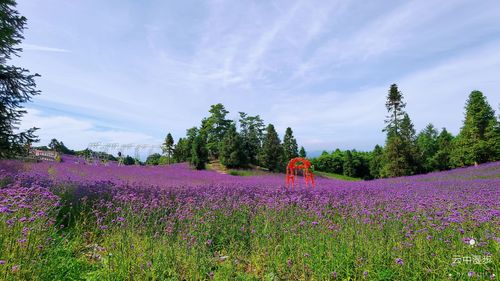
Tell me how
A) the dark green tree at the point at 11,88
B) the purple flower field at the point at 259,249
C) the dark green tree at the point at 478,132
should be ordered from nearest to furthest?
A: the purple flower field at the point at 259,249
the dark green tree at the point at 11,88
the dark green tree at the point at 478,132

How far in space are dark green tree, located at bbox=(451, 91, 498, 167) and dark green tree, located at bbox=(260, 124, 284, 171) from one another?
17086 millimetres

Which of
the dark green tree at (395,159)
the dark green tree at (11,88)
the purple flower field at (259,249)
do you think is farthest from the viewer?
the dark green tree at (395,159)

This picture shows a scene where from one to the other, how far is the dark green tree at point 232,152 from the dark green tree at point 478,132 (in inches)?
800

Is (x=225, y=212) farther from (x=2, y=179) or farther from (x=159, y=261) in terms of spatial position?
(x=2, y=179)

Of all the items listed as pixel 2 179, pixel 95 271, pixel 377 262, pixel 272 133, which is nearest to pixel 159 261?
pixel 95 271

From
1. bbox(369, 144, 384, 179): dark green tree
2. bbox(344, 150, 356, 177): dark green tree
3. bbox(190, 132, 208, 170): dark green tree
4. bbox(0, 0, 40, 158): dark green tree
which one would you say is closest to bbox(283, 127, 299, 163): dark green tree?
bbox(344, 150, 356, 177): dark green tree

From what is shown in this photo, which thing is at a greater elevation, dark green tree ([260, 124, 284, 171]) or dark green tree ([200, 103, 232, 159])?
dark green tree ([200, 103, 232, 159])

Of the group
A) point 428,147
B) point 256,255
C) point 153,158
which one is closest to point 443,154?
point 428,147

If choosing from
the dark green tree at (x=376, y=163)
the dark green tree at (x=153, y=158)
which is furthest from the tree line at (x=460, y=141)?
the dark green tree at (x=153, y=158)

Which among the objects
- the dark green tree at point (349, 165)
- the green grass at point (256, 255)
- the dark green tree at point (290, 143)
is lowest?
the green grass at point (256, 255)

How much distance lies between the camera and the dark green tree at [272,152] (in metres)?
33.2

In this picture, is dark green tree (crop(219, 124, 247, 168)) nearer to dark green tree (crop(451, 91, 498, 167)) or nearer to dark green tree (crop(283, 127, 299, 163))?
dark green tree (crop(283, 127, 299, 163))

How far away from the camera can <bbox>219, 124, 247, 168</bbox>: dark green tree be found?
28.8 meters

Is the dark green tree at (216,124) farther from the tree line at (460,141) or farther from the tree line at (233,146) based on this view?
the tree line at (460,141)
